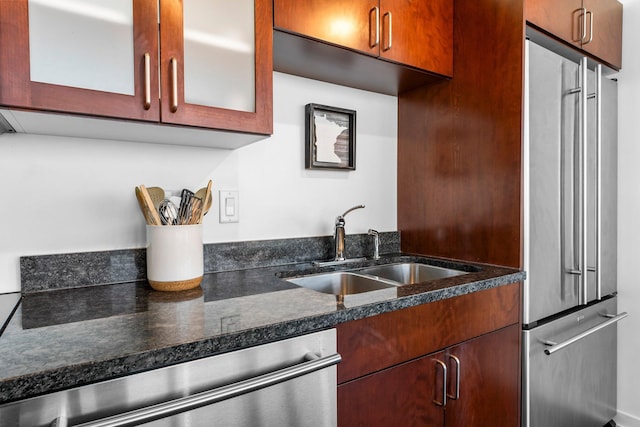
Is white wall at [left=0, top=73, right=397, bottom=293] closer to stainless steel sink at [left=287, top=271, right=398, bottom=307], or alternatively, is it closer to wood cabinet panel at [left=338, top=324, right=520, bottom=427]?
stainless steel sink at [left=287, top=271, right=398, bottom=307]

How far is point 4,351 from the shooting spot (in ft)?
2.21

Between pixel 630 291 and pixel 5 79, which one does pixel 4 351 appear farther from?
pixel 630 291

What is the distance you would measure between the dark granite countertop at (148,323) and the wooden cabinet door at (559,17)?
1.05 meters

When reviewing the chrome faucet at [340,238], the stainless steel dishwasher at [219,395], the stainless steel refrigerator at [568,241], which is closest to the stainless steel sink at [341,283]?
the chrome faucet at [340,238]

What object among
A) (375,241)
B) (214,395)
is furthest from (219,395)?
(375,241)

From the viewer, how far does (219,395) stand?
746mm

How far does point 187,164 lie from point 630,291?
2.23m

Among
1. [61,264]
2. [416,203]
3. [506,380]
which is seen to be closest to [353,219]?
[416,203]

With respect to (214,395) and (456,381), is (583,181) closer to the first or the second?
(456,381)

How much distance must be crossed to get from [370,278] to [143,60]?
103cm

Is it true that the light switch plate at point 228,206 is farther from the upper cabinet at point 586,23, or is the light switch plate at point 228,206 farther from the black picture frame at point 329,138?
the upper cabinet at point 586,23

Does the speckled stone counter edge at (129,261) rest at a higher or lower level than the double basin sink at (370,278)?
higher

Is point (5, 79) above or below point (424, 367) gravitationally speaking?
above

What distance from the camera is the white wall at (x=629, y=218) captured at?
6.48 feet
